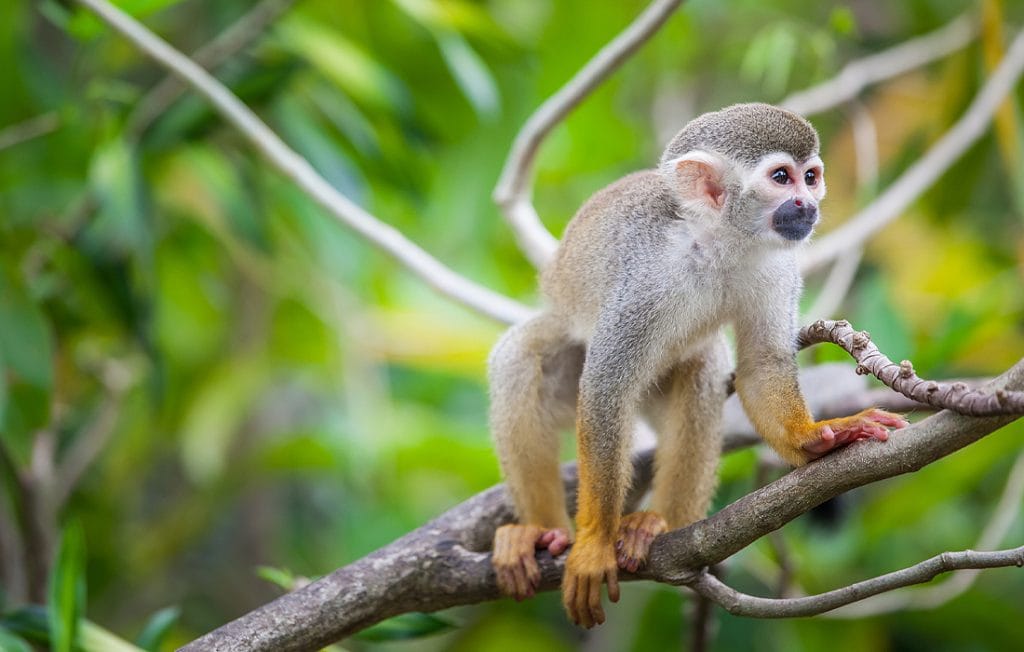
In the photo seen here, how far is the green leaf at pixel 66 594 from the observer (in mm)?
2342

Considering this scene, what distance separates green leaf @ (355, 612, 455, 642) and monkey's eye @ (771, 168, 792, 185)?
1.16m

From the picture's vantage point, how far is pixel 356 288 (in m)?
4.11

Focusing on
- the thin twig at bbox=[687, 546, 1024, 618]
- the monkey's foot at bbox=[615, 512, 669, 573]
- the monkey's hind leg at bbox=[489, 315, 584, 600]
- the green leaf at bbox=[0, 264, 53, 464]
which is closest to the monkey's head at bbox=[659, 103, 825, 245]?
the monkey's hind leg at bbox=[489, 315, 584, 600]

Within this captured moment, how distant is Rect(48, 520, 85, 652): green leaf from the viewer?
7.68ft

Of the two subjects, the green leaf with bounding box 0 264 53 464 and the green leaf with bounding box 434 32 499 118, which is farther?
the green leaf with bounding box 434 32 499 118

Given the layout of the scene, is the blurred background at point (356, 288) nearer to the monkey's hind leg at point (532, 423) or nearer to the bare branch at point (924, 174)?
the bare branch at point (924, 174)

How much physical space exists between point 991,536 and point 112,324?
2904 millimetres

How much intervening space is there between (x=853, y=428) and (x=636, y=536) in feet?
1.77

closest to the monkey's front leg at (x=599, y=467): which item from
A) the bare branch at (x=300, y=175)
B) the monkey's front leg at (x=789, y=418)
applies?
the monkey's front leg at (x=789, y=418)

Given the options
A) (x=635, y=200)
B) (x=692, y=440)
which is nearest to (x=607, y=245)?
(x=635, y=200)

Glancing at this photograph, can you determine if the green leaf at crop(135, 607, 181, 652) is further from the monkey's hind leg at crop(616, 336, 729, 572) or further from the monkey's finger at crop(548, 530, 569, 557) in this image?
the monkey's hind leg at crop(616, 336, 729, 572)

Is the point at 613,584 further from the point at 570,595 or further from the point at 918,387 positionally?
the point at 918,387

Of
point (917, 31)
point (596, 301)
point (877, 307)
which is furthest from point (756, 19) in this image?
point (596, 301)

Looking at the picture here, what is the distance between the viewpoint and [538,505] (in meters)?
2.44
